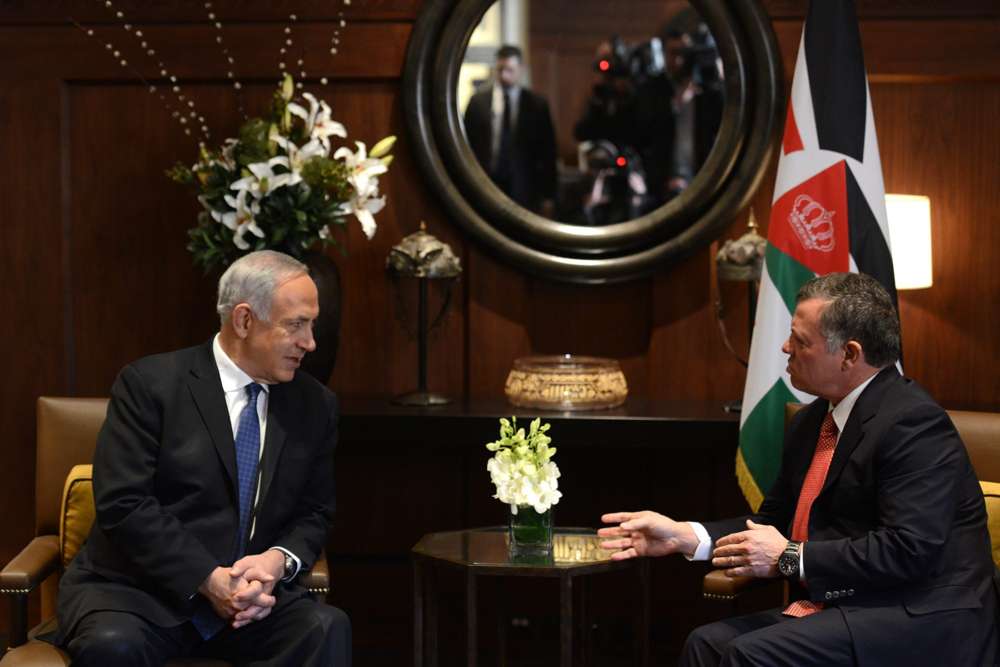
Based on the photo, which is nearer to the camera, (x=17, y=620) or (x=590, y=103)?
(x=17, y=620)

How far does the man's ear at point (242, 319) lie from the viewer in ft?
10.5

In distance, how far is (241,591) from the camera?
2996mm

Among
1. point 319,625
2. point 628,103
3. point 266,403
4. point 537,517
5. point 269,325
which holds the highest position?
point 628,103

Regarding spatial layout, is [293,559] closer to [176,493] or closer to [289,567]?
[289,567]

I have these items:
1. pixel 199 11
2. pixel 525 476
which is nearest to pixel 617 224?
pixel 525 476

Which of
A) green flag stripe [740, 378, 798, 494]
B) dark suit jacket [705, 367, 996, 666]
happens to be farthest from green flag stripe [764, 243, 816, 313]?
dark suit jacket [705, 367, 996, 666]

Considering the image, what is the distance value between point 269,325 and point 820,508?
55.8 inches

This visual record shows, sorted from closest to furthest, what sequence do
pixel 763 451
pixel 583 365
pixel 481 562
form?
pixel 481 562
pixel 763 451
pixel 583 365

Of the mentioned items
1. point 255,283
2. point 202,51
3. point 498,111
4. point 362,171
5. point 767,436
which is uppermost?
point 202,51

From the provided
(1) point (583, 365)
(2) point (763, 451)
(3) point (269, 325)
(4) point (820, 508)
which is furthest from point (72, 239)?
(4) point (820, 508)

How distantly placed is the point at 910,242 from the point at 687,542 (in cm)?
140

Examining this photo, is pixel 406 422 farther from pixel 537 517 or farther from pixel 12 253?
pixel 12 253

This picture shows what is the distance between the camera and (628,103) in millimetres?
4258

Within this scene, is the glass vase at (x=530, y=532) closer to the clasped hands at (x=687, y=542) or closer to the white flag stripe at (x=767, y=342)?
the clasped hands at (x=687, y=542)
